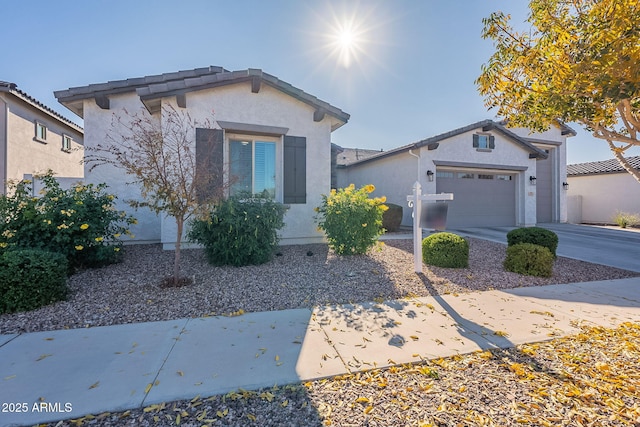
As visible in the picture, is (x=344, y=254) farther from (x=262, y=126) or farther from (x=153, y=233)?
(x=153, y=233)

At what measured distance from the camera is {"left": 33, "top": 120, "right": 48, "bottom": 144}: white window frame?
11.5 m

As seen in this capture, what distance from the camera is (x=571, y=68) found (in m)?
3.34

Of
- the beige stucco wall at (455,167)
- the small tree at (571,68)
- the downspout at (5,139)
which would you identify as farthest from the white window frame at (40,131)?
the small tree at (571,68)

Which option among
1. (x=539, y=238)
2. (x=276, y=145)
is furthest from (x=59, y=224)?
(x=539, y=238)

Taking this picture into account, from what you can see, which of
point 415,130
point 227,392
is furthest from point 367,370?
point 415,130

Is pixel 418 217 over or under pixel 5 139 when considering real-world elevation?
under

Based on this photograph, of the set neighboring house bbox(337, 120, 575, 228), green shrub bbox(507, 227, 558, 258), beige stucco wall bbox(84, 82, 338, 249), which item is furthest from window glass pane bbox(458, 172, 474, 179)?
beige stucco wall bbox(84, 82, 338, 249)

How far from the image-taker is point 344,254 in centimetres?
715

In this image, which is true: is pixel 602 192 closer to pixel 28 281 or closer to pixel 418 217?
pixel 418 217

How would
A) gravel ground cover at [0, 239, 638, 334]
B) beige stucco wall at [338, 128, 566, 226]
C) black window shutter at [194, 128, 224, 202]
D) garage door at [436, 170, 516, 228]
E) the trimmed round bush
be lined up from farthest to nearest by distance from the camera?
garage door at [436, 170, 516, 228] < beige stucco wall at [338, 128, 566, 226] < the trimmed round bush < black window shutter at [194, 128, 224, 202] < gravel ground cover at [0, 239, 638, 334]

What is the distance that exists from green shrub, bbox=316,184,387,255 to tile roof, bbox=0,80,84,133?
11.6m

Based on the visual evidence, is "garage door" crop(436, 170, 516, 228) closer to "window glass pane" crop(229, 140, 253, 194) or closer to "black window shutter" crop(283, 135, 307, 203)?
"black window shutter" crop(283, 135, 307, 203)

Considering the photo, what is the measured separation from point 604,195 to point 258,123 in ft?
70.1

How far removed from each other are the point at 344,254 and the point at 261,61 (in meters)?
6.25
